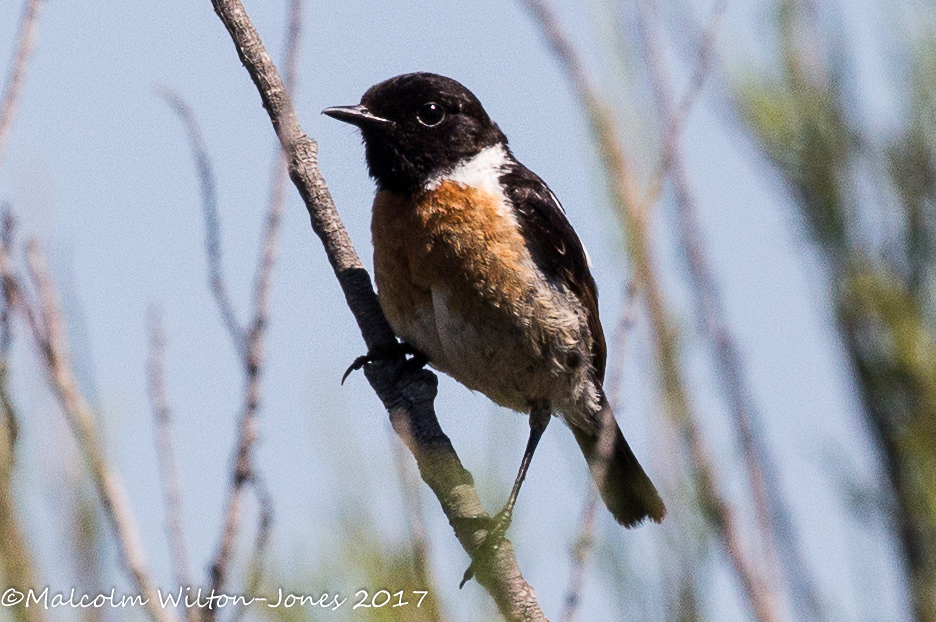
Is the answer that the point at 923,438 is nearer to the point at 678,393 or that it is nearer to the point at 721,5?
the point at 678,393

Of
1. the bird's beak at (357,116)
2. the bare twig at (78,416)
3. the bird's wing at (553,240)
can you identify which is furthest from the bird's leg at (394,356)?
the bare twig at (78,416)

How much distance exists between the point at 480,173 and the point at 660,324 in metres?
3.20

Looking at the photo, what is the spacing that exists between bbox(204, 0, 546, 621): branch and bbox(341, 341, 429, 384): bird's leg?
0.02 m

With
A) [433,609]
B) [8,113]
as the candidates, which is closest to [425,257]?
[8,113]

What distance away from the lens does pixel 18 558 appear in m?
1.61

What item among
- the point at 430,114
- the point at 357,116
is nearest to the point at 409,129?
the point at 430,114

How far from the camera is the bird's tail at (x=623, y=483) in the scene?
478 centimetres

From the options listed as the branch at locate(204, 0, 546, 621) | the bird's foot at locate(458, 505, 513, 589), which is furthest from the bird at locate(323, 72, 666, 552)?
the bird's foot at locate(458, 505, 513, 589)

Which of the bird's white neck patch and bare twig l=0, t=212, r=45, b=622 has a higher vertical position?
the bird's white neck patch

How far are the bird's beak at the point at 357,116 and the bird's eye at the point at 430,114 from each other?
0.15 meters

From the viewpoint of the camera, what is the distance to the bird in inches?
169

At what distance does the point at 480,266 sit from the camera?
4297 mm

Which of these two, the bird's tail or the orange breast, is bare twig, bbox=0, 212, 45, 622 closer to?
the orange breast

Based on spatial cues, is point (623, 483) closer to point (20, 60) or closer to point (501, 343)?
point (501, 343)
